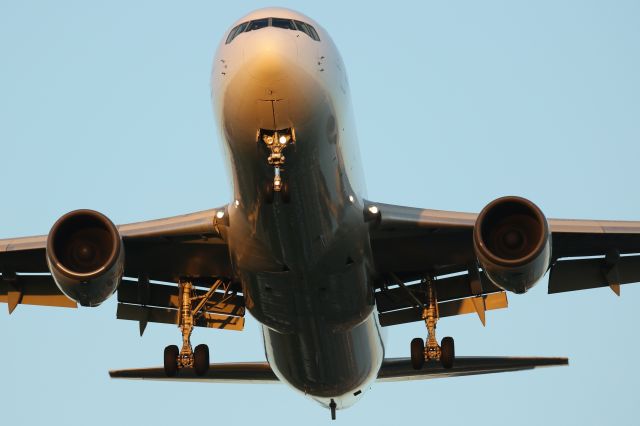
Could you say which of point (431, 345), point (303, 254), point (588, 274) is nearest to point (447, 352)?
point (431, 345)

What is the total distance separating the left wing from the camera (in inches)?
850

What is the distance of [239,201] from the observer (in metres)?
19.9

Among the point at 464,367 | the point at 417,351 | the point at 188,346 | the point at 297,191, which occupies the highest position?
the point at 297,191

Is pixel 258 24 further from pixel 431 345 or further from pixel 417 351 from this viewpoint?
pixel 417 351

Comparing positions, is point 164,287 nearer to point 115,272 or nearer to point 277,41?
point 115,272

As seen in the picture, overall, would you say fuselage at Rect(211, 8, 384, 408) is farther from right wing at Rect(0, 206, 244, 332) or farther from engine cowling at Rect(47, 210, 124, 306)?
engine cowling at Rect(47, 210, 124, 306)

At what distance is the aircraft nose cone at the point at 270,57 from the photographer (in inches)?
700

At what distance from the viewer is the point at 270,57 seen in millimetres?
17828

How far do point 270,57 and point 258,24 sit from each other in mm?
1282

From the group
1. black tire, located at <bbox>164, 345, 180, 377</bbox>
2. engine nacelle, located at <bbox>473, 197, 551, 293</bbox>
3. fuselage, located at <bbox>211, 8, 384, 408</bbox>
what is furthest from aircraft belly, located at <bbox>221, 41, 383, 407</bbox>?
engine nacelle, located at <bbox>473, 197, 551, 293</bbox>

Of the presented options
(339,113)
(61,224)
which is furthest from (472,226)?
(61,224)

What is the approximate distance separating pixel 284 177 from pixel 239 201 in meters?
1.22

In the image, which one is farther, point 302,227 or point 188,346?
point 188,346

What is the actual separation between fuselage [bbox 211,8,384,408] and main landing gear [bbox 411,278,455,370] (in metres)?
1.11
